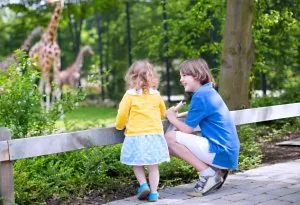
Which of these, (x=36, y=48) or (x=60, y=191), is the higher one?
(x=36, y=48)

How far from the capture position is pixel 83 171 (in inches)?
251

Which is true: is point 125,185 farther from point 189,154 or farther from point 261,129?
point 261,129

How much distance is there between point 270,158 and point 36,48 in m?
11.5

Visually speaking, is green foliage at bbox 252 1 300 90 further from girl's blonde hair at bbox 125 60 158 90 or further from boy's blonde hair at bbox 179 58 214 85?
girl's blonde hair at bbox 125 60 158 90

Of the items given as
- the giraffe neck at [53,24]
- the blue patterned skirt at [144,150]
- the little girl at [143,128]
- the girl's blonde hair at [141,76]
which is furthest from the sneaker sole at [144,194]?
the giraffe neck at [53,24]

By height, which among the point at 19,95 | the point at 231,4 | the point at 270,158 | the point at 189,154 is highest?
the point at 231,4

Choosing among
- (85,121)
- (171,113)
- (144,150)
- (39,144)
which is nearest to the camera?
(39,144)

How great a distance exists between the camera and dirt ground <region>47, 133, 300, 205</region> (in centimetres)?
566

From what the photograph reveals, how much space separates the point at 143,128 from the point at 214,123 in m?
0.74

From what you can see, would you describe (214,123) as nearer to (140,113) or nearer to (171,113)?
(171,113)

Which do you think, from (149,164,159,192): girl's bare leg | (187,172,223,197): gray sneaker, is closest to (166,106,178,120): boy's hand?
(149,164,159,192): girl's bare leg

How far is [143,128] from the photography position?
219 inches

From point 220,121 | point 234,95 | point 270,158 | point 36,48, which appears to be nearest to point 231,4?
point 234,95

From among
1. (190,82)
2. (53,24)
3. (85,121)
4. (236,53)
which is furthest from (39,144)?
(53,24)
